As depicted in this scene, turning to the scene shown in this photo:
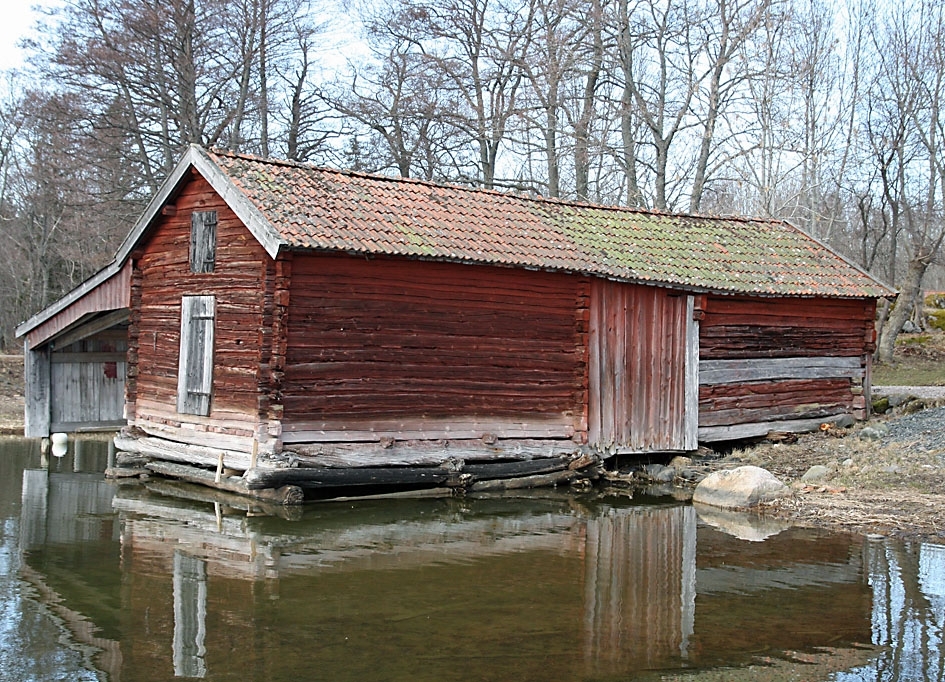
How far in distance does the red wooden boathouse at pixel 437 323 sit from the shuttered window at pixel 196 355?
0.11 feet

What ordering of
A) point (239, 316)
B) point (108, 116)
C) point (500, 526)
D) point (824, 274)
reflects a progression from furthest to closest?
point (108, 116)
point (824, 274)
point (239, 316)
point (500, 526)

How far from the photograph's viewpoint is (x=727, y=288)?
17141mm

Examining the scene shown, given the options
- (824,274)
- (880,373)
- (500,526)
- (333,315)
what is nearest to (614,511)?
(500,526)

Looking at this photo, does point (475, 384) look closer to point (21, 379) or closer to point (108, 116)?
point (108, 116)

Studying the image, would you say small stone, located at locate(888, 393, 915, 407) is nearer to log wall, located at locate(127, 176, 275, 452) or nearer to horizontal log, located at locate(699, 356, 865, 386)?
horizontal log, located at locate(699, 356, 865, 386)

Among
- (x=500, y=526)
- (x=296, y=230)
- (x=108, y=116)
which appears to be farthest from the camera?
(x=108, y=116)

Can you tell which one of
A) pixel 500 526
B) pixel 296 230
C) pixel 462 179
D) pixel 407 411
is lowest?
pixel 500 526

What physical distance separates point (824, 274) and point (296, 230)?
33.8 feet

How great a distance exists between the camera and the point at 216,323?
15.0 metres

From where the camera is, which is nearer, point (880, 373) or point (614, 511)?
point (614, 511)

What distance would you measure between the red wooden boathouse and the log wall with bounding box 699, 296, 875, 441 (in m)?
0.04

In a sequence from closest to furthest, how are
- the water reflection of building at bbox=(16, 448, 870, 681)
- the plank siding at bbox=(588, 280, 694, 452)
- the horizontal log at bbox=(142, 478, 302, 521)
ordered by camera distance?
the water reflection of building at bbox=(16, 448, 870, 681)
the horizontal log at bbox=(142, 478, 302, 521)
the plank siding at bbox=(588, 280, 694, 452)

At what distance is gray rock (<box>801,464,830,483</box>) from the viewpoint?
47.0ft

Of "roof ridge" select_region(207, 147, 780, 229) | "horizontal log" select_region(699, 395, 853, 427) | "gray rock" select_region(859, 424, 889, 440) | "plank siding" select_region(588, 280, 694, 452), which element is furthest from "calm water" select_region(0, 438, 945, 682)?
"gray rock" select_region(859, 424, 889, 440)
